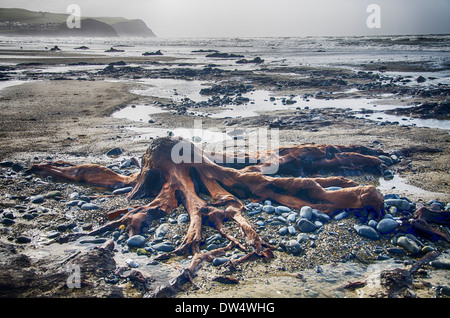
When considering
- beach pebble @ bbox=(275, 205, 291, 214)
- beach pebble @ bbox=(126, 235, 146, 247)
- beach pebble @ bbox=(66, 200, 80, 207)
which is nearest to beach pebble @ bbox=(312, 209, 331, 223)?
beach pebble @ bbox=(275, 205, 291, 214)

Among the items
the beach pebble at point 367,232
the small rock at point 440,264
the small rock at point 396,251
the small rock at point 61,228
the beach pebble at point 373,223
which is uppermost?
the beach pebble at point 373,223

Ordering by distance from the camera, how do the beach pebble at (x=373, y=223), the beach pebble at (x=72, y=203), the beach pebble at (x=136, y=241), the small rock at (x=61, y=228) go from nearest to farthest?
the beach pebble at (x=136, y=241), the beach pebble at (x=373, y=223), the small rock at (x=61, y=228), the beach pebble at (x=72, y=203)

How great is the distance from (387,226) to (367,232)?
0.33 meters

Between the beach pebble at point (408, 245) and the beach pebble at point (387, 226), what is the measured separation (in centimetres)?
21

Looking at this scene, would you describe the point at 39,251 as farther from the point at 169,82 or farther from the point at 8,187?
the point at 169,82

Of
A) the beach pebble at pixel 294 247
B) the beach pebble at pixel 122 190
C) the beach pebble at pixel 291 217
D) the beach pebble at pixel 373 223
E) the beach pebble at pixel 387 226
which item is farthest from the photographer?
the beach pebble at pixel 122 190

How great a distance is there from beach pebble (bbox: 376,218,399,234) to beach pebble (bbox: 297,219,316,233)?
35.5 inches

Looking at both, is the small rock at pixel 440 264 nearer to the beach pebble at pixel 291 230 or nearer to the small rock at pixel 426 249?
the small rock at pixel 426 249

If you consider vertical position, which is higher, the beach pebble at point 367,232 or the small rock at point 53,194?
the small rock at point 53,194

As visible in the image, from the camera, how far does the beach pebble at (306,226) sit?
463 centimetres

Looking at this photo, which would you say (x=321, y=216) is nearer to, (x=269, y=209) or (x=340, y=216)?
Result: (x=340, y=216)

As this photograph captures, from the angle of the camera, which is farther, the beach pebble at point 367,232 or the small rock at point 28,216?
the small rock at point 28,216

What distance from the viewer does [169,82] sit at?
21.1m

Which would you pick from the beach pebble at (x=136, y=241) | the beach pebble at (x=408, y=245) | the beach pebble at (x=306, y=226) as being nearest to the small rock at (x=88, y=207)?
the beach pebble at (x=136, y=241)
